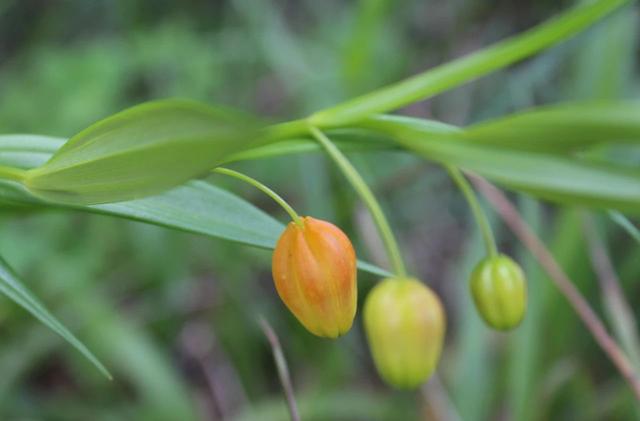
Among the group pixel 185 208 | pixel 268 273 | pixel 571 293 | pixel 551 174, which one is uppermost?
pixel 268 273

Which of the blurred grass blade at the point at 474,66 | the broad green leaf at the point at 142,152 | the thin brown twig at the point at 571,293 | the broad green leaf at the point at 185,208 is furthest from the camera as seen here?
the thin brown twig at the point at 571,293

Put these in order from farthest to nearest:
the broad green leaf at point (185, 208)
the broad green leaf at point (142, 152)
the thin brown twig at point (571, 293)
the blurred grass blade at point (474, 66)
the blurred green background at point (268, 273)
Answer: the blurred green background at point (268, 273) < the thin brown twig at point (571, 293) < the broad green leaf at point (185, 208) < the blurred grass blade at point (474, 66) < the broad green leaf at point (142, 152)

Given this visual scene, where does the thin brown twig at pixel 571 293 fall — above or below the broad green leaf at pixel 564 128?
above

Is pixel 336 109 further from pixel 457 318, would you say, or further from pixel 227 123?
pixel 457 318

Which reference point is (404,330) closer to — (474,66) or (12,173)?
(474,66)

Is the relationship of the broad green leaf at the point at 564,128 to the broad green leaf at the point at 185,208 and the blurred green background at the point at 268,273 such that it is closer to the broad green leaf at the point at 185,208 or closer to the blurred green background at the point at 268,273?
the broad green leaf at the point at 185,208

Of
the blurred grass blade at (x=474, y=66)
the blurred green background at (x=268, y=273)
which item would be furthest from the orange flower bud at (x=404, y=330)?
the blurred green background at (x=268, y=273)

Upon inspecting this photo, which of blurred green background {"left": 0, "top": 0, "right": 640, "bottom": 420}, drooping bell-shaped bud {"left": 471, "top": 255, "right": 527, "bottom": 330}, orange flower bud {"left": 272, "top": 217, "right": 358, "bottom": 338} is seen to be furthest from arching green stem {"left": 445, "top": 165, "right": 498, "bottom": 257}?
blurred green background {"left": 0, "top": 0, "right": 640, "bottom": 420}

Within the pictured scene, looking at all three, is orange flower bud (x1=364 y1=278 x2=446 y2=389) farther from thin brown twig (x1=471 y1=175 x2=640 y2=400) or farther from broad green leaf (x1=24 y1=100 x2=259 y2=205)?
thin brown twig (x1=471 y1=175 x2=640 y2=400)

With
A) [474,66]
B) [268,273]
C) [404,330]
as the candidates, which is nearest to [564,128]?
[474,66]
